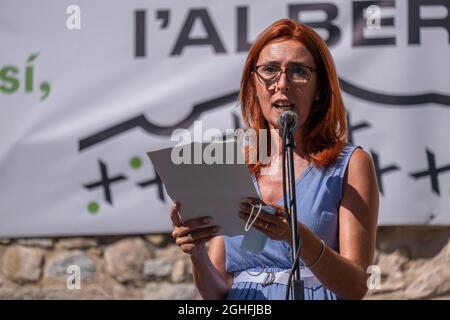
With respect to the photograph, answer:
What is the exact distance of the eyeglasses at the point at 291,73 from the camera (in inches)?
84.0

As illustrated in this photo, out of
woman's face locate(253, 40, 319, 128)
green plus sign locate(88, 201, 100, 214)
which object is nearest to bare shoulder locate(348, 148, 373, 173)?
woman's face locate(253, 40, 319, 128)

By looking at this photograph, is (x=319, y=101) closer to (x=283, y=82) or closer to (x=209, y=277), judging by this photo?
(x=283, y=82)

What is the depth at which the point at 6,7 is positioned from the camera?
4062 mm

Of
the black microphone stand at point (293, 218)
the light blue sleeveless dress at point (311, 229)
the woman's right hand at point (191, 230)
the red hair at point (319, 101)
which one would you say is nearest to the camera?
the black microphone stand at point (293, 218)

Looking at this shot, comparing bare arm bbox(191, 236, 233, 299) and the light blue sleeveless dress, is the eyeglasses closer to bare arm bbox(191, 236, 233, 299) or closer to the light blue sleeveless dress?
the light blue sleeveless dress

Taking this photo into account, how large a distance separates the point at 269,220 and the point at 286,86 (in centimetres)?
41

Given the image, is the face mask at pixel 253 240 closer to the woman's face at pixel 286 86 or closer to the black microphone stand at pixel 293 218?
the black microphone stand at pixel 293 218

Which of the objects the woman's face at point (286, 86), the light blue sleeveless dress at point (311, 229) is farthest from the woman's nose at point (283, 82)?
the light blue sleeveless dress at point (311, 229)

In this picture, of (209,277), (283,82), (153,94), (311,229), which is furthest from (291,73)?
(153,94)

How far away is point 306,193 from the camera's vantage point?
6.89ft

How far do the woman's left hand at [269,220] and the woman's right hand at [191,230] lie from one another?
11cm

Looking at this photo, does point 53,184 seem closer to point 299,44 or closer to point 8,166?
point 8,166

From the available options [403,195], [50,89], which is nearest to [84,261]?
[50,89]

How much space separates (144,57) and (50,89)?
47 centimetres
